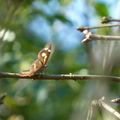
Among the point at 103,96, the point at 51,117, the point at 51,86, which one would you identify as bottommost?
the point at 51,117

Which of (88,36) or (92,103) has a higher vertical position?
(88,36)

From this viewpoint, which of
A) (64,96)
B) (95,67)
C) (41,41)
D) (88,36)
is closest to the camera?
(88,36)

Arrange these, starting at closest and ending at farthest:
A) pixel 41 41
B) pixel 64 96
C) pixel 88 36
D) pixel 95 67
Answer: pixel 88 36 → pixel 95 67 → pixel 64 96 → pixel 41 41

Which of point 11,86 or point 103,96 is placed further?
point 11,86

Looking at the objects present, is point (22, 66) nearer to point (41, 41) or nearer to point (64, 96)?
point (64, 96)

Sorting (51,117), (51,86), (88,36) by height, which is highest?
(88,36)

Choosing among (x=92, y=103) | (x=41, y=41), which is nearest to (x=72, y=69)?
(x=41, y=41)

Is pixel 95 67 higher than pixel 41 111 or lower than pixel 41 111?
higher

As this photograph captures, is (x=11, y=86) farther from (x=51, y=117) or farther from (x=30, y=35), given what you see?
(x=30, y=35)

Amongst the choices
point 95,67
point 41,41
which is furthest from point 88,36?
point 41,41
